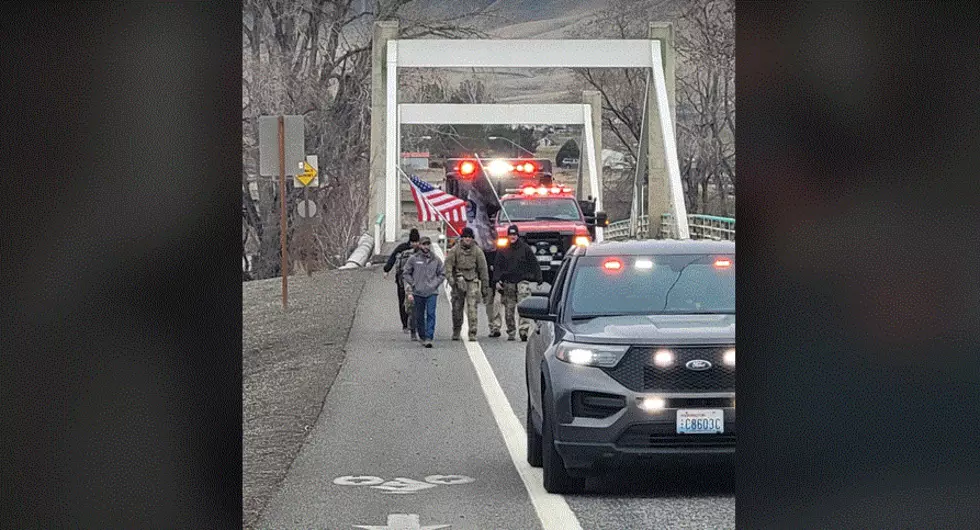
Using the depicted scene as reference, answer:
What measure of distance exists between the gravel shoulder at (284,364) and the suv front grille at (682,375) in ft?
8.35

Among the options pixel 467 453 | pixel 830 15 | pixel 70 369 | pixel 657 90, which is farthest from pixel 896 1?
pixel 657 90

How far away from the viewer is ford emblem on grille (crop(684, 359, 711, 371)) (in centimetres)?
1084

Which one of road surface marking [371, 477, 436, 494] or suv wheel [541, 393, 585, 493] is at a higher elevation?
suv wheel [541, 393, 585, 493]

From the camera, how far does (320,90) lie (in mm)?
52188

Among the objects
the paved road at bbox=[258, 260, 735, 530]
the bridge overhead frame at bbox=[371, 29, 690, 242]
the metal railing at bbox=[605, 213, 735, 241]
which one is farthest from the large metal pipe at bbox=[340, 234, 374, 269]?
the paved road at bbox=[258, 260, 735, 530]

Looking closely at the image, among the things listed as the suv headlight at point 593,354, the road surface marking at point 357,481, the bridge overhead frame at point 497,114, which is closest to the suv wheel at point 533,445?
the road surface marking at point 357,481

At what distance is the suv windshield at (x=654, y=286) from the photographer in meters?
12.0

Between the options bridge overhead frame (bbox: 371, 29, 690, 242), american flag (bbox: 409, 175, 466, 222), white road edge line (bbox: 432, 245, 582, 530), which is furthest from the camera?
bridge overhead frame (bbox: 371, 29, 690, 242)

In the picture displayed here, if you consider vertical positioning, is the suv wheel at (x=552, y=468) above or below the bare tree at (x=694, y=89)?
below

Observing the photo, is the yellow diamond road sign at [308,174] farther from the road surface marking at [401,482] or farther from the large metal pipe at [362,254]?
the road surface marking at [401,482]

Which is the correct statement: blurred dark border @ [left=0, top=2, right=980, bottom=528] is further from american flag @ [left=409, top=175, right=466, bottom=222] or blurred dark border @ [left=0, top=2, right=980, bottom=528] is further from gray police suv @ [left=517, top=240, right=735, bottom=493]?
american flag @ [left=409, top=175, right=466, bottom=222]

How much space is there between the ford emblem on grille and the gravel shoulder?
2.85 meters

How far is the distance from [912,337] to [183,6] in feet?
9.09

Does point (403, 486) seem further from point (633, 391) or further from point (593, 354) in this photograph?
point (633, 391)
